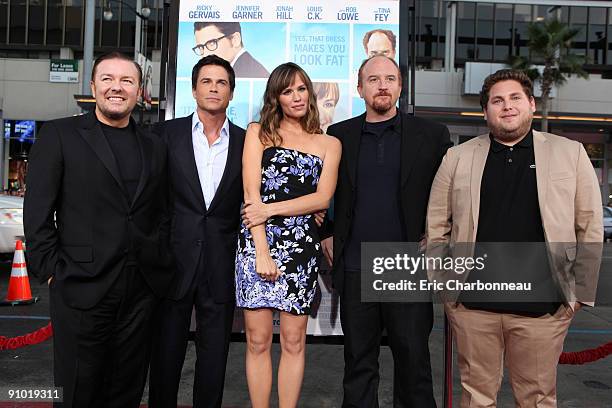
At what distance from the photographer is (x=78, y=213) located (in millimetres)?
2666

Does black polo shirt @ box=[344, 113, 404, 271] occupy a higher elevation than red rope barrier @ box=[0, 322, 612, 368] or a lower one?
higher

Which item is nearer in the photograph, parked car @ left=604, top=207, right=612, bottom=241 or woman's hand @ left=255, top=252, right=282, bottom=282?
woman's hand @ left=255, top=252, right=282, bottom=282

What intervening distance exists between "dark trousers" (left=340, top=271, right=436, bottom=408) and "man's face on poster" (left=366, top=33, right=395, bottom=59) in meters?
1.73

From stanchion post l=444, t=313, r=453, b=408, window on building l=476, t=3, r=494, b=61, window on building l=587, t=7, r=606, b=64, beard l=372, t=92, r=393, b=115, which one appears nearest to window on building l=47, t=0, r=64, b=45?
window on building l=476, t=3, r=494, b=61

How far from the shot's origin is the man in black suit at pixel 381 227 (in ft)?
9.72

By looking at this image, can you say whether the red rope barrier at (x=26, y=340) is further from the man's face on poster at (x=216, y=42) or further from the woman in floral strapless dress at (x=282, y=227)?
the man's face on poster at (x=216, y=42)

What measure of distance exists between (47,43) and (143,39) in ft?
16.2

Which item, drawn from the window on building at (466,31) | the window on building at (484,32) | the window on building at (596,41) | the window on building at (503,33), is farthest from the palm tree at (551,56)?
the window on building at (596,41)

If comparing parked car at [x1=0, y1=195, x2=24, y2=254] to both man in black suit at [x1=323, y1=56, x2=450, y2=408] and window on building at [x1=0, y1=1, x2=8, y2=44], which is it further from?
window on building at [x1=0, y1=1, x2=8, y2=44]

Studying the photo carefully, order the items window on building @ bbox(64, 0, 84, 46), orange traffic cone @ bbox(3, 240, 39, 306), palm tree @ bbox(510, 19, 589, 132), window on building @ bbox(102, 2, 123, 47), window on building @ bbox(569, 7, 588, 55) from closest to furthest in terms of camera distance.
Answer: orange traffic cone @ bbox(3, 240, 39, 306)
palm tree @ bbox(510, 19, 589, 132)
window on building @ bbox(102, 2, 123, 47)
window on building @ bbox(64, 0, 84, 46)
window on building @ bbox(569, 7, 588, 55)

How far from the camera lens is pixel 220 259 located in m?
3.14

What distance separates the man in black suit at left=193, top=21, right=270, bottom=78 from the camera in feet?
13.1

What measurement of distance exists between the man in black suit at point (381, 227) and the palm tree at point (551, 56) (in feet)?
84.6

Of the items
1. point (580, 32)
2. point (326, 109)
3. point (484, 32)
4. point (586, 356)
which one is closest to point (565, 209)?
point (586, 356)
